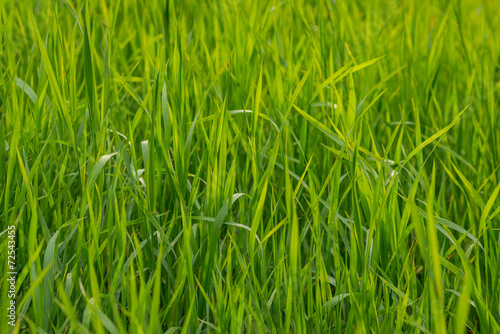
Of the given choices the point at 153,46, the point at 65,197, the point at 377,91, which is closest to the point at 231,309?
the point at 65,197

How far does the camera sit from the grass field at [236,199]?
35.1 inches

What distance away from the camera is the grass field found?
0.89 m

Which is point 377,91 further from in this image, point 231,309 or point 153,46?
point 231,309

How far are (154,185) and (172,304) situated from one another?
0.79 ft

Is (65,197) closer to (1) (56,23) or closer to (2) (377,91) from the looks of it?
(1) (56,23)

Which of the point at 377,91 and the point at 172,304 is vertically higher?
the point at 377,91

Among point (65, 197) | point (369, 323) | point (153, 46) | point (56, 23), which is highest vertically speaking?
point (56, 23)

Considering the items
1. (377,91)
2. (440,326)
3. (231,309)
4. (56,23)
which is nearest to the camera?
(440,326)

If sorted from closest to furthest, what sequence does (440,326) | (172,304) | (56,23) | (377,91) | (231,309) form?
(440,326)
(231,309)
(172,304)
(56,23)
(377,91)

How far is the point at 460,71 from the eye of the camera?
172 centimetres

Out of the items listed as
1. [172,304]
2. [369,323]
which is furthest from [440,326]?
[172,304]

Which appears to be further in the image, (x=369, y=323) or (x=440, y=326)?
(x=369, y=323)

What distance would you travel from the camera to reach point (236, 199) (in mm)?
1112

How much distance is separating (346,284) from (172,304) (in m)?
0.35
